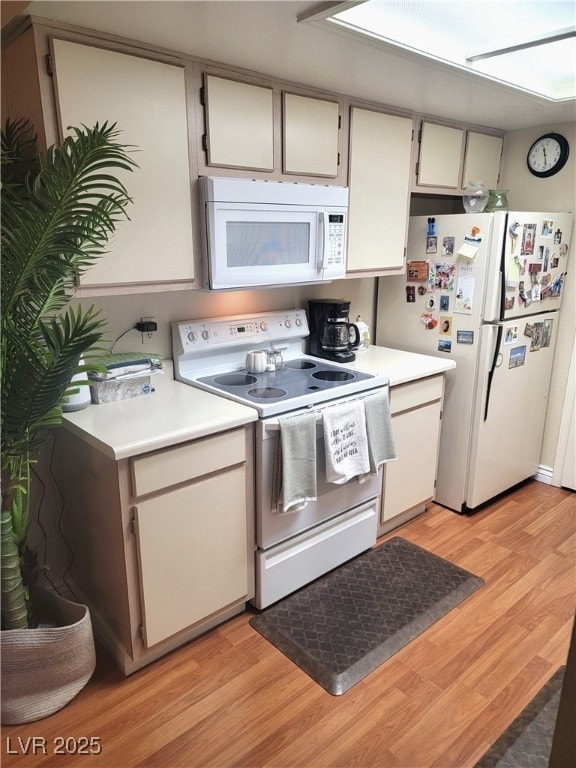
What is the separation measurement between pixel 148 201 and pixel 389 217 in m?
1.30

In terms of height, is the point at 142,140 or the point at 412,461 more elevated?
the point at 142,140

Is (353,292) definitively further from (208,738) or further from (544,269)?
(208,738)

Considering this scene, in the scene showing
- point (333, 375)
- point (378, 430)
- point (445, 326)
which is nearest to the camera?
point (378, 430)

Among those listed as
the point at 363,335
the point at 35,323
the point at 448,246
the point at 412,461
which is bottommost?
the point at 412,461

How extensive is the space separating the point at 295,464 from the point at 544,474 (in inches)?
83.6

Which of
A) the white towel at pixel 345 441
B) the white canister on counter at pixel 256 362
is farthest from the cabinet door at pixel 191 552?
the white canister on counter at pixel 256 362

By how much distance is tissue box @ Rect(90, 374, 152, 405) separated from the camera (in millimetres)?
2006

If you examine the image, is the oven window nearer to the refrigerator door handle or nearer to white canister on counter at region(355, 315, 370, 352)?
white canister on counter at region(355, 315, 370, 352)

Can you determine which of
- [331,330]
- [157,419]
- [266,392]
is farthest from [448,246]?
[157,419]

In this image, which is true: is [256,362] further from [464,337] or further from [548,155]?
[548,155]

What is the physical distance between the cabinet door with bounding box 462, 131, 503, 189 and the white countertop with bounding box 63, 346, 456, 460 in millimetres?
2016

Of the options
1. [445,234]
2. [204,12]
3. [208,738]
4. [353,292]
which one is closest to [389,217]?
[445,234]

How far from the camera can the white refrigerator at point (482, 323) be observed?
2.69 m

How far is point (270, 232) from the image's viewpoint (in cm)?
220
